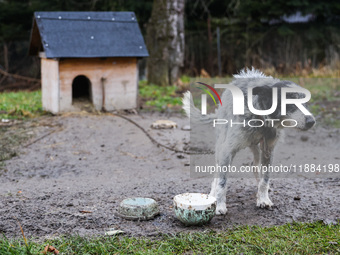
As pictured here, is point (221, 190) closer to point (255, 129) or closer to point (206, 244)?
point (255, 129)

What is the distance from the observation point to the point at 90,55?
8.30 meters

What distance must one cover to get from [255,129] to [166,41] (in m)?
8.84

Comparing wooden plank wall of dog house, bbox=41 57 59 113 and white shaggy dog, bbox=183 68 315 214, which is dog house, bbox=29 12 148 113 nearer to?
wooden plank wall of dog house, bbox=41 57 59 113

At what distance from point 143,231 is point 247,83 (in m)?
1.64

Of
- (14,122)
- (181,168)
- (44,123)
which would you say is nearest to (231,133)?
(181,168)

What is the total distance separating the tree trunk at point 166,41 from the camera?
1228 centimetres

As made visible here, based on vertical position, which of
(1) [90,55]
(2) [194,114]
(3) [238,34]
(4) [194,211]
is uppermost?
(3) [238,34]

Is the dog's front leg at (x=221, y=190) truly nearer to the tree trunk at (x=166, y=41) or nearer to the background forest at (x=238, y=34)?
the tree trunk at (x=166, y=41)

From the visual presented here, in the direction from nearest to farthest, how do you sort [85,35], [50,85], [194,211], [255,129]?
[194,211]
[255,129]
[50,85]
[85,35]

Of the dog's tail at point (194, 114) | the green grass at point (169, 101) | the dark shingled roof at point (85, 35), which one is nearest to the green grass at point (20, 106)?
the green grass at point (169, 101)

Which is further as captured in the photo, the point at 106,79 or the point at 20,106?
the point at 20,106

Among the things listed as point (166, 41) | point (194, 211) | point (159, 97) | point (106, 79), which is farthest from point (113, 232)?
point (166, 41)

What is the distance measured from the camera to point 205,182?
523 centimetres

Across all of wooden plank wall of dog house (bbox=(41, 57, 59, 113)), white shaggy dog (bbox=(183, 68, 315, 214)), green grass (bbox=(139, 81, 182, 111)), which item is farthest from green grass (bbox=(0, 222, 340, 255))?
green grass (bbox=(139, 81, 182, 111))
